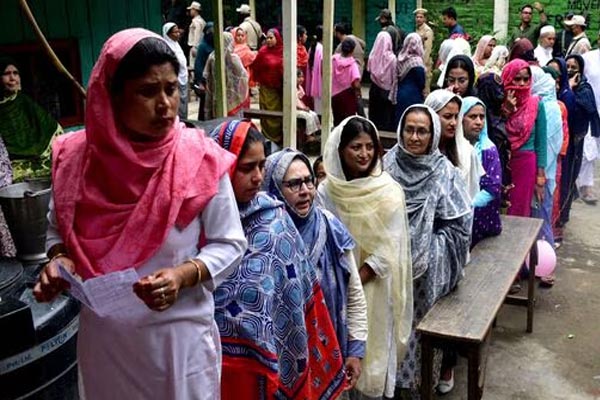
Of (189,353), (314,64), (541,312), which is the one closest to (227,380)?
(189,353)

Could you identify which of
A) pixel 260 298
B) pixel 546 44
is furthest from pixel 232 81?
pixel 260 298

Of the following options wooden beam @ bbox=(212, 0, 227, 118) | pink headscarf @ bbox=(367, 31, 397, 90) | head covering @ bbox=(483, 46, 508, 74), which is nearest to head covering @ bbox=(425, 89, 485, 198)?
head covering @ bbox=(483, 46, 508, 74)

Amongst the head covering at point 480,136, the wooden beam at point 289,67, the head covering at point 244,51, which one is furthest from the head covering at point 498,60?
the head covering at point 244,51

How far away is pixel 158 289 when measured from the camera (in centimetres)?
153

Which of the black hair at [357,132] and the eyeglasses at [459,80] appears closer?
the black hair at [357,132]

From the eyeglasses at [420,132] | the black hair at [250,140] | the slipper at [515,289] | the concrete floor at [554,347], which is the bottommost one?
the concrete floor at [554,347]

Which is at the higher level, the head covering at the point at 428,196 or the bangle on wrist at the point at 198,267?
the bangle on wrist at the point at 198,267

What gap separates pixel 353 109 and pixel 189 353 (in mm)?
7960

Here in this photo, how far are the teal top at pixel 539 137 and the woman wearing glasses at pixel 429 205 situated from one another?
2087mm

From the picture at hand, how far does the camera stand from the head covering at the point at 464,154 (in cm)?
402

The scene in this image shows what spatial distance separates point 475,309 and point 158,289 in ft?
7.81

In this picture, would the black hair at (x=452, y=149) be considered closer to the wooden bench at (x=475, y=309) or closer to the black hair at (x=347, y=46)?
the wooden bench at (x=475, y=309)

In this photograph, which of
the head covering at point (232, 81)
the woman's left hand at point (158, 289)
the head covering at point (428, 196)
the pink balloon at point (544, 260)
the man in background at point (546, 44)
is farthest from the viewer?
the man in background at point (546, 44)

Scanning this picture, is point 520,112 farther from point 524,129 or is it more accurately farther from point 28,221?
point 28,221
